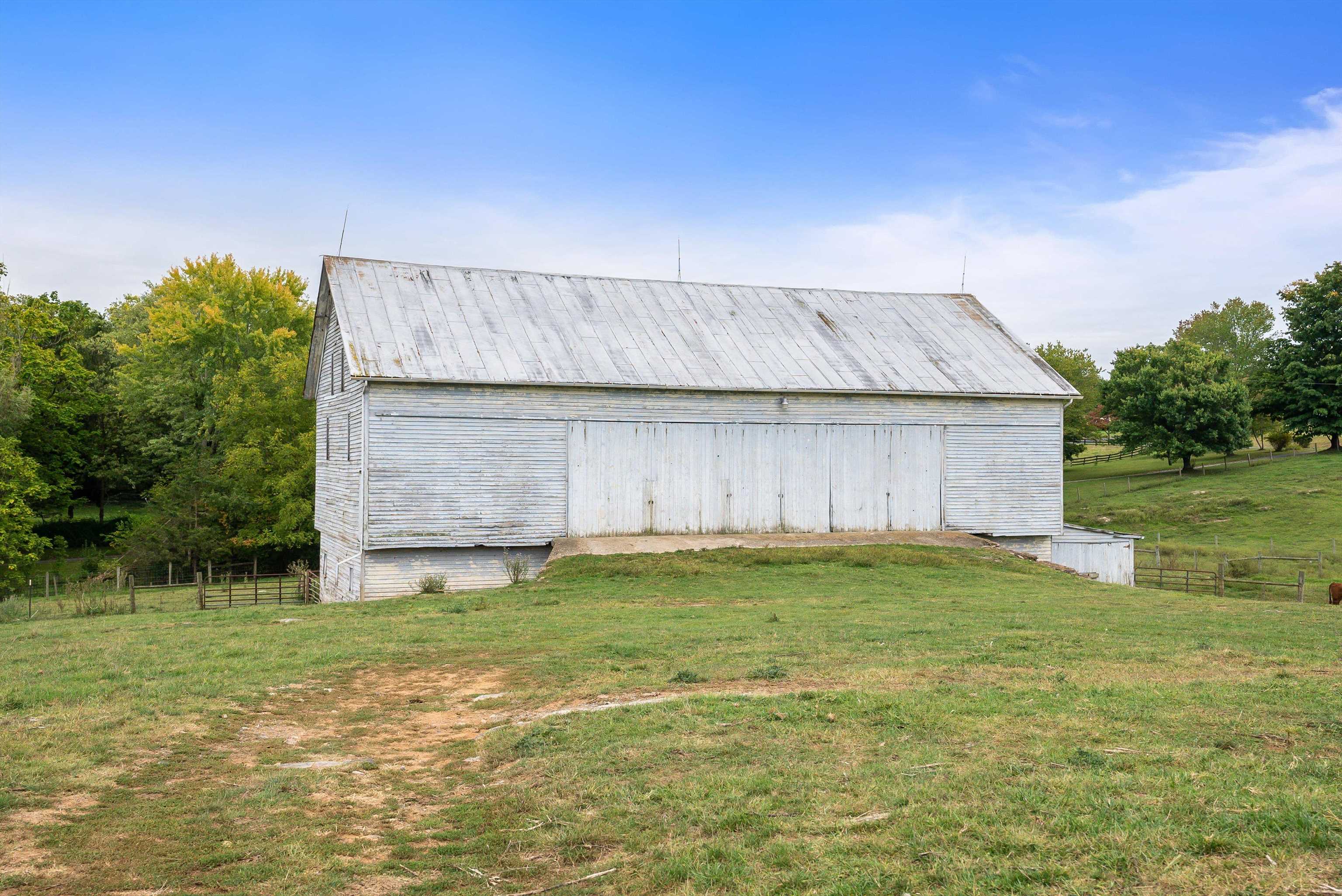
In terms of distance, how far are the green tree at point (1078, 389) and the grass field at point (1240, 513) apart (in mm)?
10275

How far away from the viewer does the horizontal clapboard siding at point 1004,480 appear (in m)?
29.4

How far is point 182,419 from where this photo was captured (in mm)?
50688

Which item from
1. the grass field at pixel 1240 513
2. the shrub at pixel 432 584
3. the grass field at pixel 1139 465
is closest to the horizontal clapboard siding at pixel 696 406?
the shrub at pixel 432 584

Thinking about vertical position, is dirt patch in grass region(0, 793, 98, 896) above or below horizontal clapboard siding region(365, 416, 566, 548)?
below

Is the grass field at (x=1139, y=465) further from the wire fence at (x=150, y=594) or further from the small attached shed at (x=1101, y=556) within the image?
the wire fence at (x=150, y=594)

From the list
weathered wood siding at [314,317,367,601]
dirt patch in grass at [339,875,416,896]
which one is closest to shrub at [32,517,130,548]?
weathered wood siding at [314,317,367,601]

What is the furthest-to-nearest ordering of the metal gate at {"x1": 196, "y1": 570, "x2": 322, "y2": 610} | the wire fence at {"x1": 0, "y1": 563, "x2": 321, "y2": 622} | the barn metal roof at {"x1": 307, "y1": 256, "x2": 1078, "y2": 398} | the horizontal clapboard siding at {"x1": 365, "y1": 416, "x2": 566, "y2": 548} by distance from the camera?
the metal gate at {"x1": 196, "y1": 570, "x2": 322, "y2": 610} → the barn metal roof at {"x1": 307, "y1": 256, "x2": 1078, "y2": 398} → the horizontal clapboard siding at {"x1": 365, "y1": 416, "x2": 566, "y2": 548} → the wire fence at {"x1": 0, "y1": 563, "x2": 321, "y2": 622}

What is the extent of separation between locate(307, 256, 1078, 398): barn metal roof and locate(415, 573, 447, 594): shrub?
16.2 ft

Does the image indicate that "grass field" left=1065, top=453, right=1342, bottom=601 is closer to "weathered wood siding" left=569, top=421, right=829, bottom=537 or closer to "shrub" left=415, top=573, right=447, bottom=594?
"weathered wood siding" left=569, top=421, right=829, bottom=537

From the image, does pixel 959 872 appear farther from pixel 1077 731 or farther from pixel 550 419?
pixel 550 419

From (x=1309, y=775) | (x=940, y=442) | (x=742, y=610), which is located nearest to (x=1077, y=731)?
(x=1309, y=775)

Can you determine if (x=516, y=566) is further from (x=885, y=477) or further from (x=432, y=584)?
(x=885, y=477)

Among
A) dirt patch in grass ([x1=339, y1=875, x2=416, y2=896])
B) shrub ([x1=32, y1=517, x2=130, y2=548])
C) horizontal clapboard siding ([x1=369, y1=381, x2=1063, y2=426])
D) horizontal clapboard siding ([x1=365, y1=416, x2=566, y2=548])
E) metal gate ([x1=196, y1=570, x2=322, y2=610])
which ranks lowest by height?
metal gate ([x1=196, y1=570, x2=322, y2=610])

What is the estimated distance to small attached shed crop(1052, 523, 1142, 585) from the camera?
29.9m
